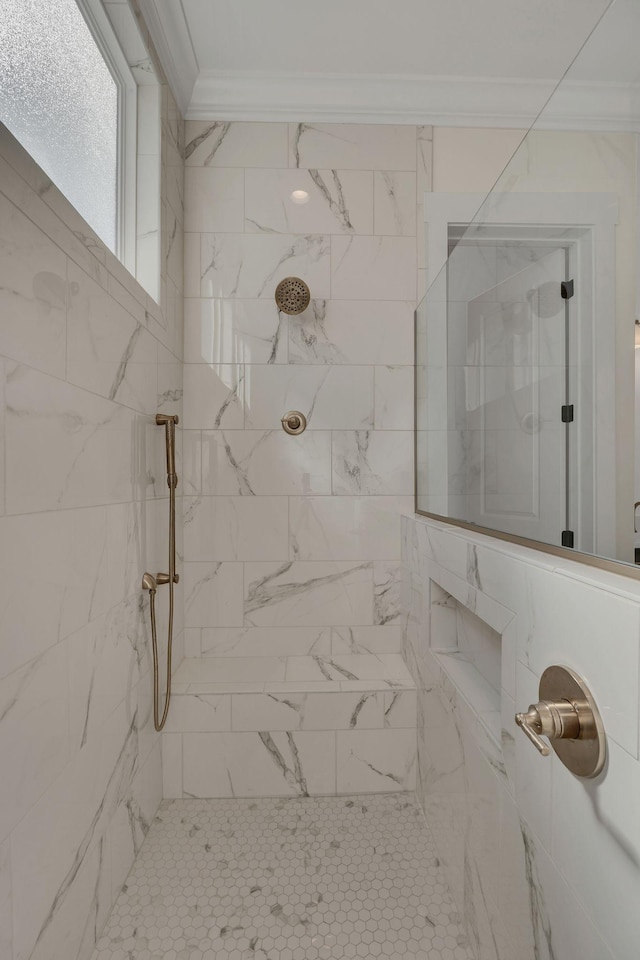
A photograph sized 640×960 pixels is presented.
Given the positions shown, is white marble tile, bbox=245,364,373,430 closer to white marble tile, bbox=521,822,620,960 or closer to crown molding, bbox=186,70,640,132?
crown molding, bbox=186,70,640,132

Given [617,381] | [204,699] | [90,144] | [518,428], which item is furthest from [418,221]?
[204,699]

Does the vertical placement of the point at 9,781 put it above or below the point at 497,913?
above

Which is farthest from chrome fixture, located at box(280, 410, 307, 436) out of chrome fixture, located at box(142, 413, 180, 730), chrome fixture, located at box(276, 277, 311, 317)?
chrome fixture, located at box(142, 413, 180, 730)

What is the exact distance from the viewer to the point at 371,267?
218 cm

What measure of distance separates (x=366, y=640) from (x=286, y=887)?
945mm

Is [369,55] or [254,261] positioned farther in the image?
[254,261]

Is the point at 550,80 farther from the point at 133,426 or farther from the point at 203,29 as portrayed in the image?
the point at 133,426

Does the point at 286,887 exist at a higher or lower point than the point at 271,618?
lower

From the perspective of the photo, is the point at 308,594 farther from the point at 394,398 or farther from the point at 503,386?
the point at 503,386

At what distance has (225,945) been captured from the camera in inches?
48.6

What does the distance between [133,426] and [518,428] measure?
107 cm

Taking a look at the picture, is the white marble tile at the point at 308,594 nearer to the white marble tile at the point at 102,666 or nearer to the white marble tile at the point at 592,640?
the white marble tile at the point at 102,666

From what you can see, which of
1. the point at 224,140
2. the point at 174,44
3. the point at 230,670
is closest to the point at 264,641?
the point at 230,670

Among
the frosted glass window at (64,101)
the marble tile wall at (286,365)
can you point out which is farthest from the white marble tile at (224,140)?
the frosted glass window at (64,101)
